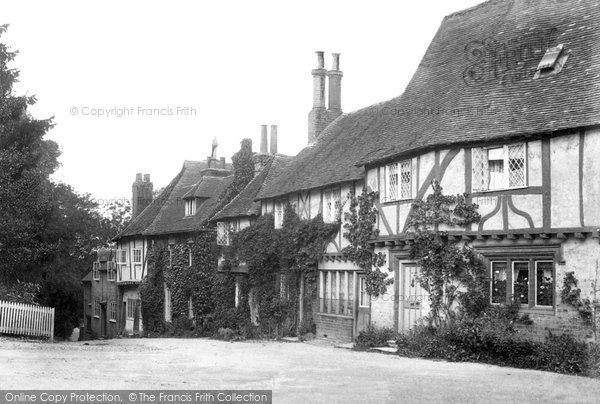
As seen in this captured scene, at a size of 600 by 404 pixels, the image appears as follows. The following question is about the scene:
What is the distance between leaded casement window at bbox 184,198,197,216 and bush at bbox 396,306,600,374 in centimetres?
2142

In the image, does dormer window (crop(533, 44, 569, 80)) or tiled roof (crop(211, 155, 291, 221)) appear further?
tiled roof (crop(211, 155, 291, 221))

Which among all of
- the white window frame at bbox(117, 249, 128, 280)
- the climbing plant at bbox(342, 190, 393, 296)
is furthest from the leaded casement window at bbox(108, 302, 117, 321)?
the climbing plant at bbox(342, 190, 393, 296)

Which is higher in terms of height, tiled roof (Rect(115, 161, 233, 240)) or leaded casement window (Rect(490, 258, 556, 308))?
tiled roof (Rect(115, 161, 233, 240))

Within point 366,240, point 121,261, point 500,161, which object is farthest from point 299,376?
point 121,261

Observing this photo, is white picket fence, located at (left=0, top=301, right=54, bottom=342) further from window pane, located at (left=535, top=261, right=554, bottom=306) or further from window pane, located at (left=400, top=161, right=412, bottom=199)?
window pane, located at (left=535, top=261, right=554, bottom=306)

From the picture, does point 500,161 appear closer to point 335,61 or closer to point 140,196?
point 335,61

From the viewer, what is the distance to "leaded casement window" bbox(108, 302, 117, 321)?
160ft

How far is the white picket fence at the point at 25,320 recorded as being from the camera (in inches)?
1048

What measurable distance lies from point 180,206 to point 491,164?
25756 mm

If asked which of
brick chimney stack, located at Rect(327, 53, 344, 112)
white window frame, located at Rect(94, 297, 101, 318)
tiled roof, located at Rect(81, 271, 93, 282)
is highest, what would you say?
brick chimney stack, located at Rect(327, 53, 344, 112)

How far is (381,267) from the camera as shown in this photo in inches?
937

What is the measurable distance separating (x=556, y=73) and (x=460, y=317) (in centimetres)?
673

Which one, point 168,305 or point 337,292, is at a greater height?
point 337,292

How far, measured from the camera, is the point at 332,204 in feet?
89.9
